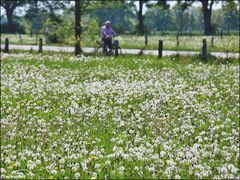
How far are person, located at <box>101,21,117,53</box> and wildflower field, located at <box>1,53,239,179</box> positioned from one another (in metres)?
8.11

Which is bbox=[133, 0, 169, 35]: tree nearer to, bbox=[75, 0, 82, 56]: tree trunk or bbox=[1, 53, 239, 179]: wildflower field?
bbox=[75, 0, 82, 56]: tree trunk

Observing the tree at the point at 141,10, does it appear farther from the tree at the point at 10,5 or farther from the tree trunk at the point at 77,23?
the tree trunk at the point at 77,23

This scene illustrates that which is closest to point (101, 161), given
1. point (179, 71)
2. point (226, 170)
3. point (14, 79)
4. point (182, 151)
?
point (182, 151)

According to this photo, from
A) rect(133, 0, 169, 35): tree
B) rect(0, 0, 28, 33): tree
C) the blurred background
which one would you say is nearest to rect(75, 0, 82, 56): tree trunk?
the blurred background

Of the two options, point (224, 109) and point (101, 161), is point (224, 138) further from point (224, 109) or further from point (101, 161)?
point (224, 109)

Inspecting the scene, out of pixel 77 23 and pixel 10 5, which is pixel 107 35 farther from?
pixel 10 5

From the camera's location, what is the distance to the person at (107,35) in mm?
30281

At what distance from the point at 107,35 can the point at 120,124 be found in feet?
65.1

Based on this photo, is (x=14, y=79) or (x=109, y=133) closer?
(x=109, y=133)

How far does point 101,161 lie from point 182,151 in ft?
4.67

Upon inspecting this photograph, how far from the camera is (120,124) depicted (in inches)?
435

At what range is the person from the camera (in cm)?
3028

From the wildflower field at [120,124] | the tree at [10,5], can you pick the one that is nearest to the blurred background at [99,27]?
the tree at [10,5]

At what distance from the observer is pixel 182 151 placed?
26.5 ft
